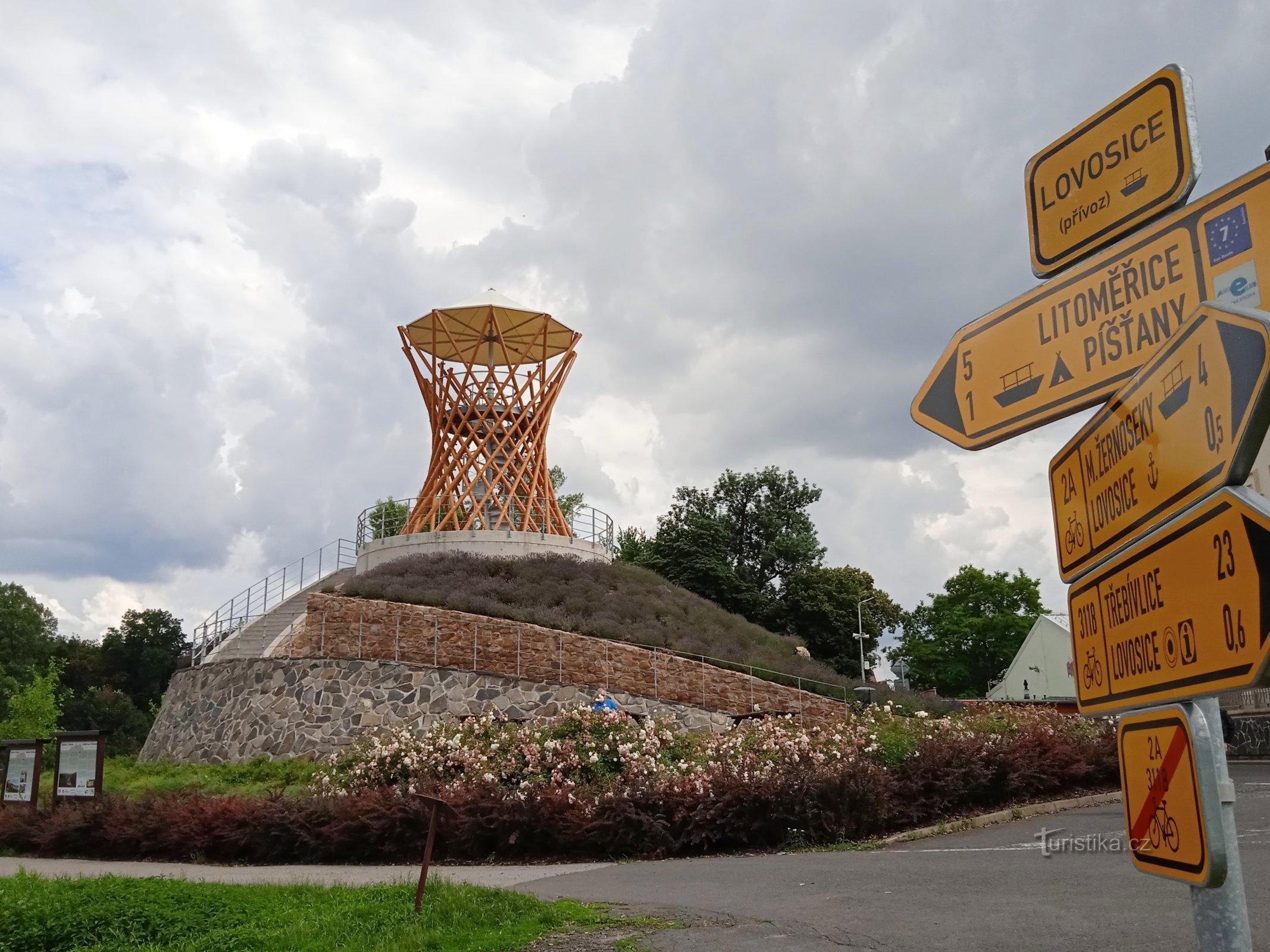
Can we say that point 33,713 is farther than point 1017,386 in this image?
Yes

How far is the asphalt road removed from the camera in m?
6.13

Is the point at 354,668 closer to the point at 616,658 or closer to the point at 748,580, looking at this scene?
the point at 616,658

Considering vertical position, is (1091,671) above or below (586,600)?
below

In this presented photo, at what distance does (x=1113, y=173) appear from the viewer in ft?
8.73

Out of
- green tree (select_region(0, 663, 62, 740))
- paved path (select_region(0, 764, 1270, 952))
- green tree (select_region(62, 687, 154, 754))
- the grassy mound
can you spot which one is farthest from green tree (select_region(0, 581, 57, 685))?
paved path (select_region(0, 764, 1270, 952))

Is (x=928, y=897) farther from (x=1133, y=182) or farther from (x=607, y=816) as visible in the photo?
(x=1133, y=182)

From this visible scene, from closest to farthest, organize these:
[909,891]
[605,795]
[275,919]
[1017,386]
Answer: [1017,386] → [275,919] → [909,891] → [605,795]

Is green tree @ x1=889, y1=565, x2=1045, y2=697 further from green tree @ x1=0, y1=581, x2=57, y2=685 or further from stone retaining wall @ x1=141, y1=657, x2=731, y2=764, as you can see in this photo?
green tree @ x1=0, y1=581, x2=57, y2=685

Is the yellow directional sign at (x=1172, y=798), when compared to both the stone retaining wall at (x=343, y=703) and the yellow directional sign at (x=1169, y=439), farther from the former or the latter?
the stone retaining wall at (x=343, y=703)

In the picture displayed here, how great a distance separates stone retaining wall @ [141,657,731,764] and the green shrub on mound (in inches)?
278

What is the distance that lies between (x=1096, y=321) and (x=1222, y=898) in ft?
4.58

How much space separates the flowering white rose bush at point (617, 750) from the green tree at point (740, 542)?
27.2m

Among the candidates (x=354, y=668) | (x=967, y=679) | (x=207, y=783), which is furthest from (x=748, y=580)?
(x=207, y=783)

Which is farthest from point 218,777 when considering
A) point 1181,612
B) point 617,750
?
point 1181,612
